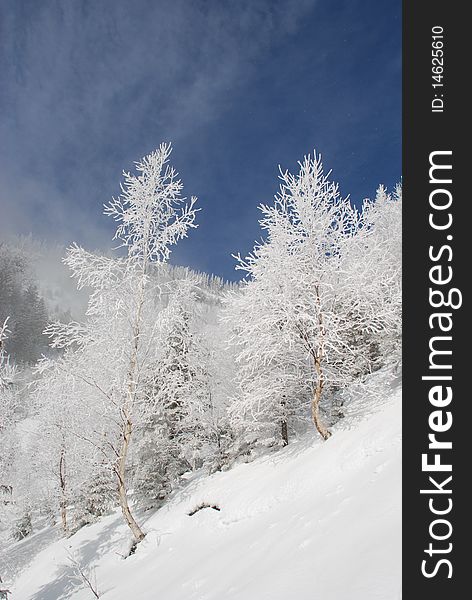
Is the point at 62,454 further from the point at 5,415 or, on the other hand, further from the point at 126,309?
the point at 126,309

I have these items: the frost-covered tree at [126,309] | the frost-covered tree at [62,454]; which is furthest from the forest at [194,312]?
the frost-covered tree at [62,454]

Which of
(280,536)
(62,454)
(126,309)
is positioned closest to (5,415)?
(126,309)

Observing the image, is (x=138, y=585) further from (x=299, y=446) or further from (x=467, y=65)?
(x=467, y=65)

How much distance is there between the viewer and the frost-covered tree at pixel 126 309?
11.3 metres

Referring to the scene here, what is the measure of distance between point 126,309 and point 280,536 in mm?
7644

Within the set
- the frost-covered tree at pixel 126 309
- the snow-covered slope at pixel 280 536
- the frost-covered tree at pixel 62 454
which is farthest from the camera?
the frost-covered tree at pixel 62 454

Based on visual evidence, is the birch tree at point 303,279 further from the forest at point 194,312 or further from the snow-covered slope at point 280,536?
the snow-covered slope at point 280,536

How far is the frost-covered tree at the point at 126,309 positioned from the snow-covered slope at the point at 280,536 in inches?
91.3

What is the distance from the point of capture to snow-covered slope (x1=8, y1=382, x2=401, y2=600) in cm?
513

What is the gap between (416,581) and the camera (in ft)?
10.9

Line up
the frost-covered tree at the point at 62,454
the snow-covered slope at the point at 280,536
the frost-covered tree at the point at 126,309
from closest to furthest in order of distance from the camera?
the snow-covered slope at the point at 280,536 < the frost-covered tree at the point at 126,309 < the frost-covered tree at the point at 62,454

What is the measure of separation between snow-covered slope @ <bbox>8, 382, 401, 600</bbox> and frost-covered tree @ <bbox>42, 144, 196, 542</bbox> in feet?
7.61

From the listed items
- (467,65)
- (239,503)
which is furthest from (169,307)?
(467,65)

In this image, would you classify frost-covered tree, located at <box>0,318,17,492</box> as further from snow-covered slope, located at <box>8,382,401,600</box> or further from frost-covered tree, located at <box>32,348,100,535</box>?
snow-covered slope, located at <box>8,382,401,600</box>
